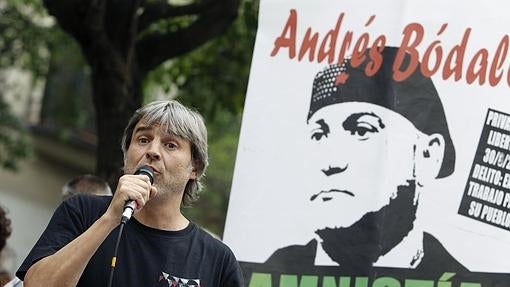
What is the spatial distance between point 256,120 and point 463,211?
3.11 ft

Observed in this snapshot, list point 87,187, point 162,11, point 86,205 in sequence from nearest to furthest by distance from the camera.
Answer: point 86,205 → point 87,187 → point 162,11

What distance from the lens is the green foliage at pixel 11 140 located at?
15211mm

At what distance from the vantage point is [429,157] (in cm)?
479

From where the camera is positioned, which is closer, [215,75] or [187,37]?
[187,37]

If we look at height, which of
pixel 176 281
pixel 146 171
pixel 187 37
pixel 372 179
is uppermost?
pixel 187 37

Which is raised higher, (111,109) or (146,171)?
(111,109)

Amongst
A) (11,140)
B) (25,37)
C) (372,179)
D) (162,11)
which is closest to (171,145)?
(372,179)

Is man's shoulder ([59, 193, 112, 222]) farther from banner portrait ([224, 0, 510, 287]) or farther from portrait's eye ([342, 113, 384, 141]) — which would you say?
portrait's eye ([342, 113, 384, 141])

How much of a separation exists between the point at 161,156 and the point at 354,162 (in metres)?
1.21

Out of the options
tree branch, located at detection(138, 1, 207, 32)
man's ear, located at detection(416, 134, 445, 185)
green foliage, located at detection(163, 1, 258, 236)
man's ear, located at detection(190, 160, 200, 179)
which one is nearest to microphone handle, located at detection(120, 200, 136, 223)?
man's ear, located at detection(190, 160, 200, 179)

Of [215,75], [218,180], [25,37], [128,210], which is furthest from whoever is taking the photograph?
[218,180]

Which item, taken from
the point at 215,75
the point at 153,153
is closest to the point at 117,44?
the point at 215,75

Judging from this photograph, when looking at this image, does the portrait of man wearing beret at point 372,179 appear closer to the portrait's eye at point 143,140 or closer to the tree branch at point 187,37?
the portrait's eye at point 143,140

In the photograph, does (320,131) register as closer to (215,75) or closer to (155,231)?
(155,231)
